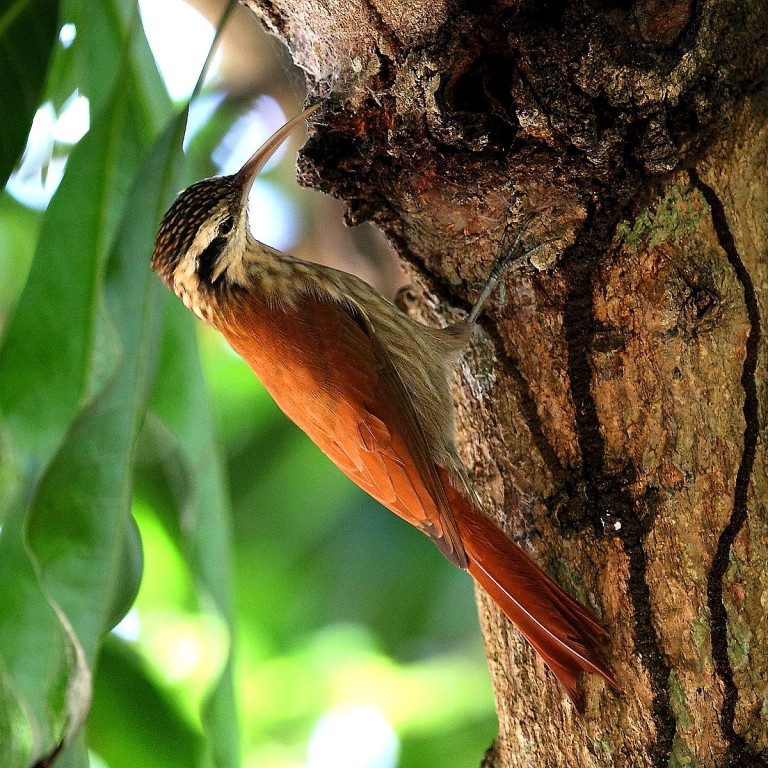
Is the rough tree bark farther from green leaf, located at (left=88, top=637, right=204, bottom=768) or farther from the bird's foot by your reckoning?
green leaf, located at (left=88, top=637, right=204, bottom=768)

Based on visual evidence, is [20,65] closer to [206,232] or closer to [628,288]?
[206,232]

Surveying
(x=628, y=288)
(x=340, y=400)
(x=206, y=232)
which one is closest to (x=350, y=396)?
(x=340, y=400)

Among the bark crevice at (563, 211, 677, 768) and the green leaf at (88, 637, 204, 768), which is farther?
the green leaf at (88, 637, 204, 768)

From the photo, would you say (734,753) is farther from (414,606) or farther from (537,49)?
(414,606)

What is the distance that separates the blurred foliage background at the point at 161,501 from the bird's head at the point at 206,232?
135mm

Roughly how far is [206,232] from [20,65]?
0.62 metres

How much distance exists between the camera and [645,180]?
5.65 feet

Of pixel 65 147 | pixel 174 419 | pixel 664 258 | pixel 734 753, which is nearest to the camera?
pixel 734 753

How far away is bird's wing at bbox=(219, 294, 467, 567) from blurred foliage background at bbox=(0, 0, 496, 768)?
0.22 m

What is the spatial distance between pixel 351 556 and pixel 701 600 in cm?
266

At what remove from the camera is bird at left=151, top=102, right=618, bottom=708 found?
7.52ft

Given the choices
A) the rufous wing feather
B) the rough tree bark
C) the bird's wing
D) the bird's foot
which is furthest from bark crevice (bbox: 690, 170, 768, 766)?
the bird's wing

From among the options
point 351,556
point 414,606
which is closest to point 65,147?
point 351,556

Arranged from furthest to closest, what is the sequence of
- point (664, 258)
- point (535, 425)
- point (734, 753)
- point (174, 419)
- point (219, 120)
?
point (219, 120)
point (174, 419)
point (535, 425)
point (664, 258)
point (734, 753)
